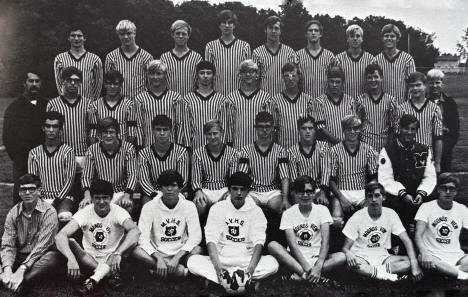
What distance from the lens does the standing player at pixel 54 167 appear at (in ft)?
22.6

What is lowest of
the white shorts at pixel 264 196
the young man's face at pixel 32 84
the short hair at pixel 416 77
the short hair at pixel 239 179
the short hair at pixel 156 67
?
the white shorts at pixel 264 196

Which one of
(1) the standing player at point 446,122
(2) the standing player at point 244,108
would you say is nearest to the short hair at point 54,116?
(2) the standing player at point 244,108

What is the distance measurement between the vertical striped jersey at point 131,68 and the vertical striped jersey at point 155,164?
3.97 feet

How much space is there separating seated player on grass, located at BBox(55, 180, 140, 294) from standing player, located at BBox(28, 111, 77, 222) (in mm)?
709

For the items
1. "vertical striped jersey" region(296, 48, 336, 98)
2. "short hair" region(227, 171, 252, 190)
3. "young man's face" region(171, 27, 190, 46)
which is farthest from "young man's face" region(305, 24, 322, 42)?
"short hair" region(227, 171, 252, 190)

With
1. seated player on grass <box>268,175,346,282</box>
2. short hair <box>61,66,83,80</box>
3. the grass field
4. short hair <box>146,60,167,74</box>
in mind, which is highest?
short hair <box>146,60,167,74</box>

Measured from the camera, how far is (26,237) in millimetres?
6188

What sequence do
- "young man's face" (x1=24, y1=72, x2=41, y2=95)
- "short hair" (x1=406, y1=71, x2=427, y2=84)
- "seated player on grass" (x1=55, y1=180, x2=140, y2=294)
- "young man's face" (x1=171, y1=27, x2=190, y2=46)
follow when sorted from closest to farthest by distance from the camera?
"seated player on grass" (x1=55, y1=180, x2=140, y2=294)
"short hair" (x1=406, y1=71, x2=427, y2=84)
"young man's face" (x1=24, y1=72, x2=41, y2=95)
"young man's face" (x1=171, y1=27, x2=190, y2=46)

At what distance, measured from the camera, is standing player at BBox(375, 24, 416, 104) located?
26.3 ft

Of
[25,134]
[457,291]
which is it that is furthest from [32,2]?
[457,291]

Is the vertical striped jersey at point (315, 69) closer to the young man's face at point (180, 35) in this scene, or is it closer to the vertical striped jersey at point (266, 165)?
the vertical striped jersey at point (266, 165)

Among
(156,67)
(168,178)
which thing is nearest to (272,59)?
(156,67)

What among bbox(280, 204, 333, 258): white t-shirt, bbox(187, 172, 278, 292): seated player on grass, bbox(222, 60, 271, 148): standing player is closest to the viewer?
bbox(187, 172, 278, 292): seated player on grass

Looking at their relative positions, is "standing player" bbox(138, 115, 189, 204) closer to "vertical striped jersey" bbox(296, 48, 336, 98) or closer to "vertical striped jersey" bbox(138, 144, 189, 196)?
"vertical striped jersey" bbox(138, 144, 189, 196)
